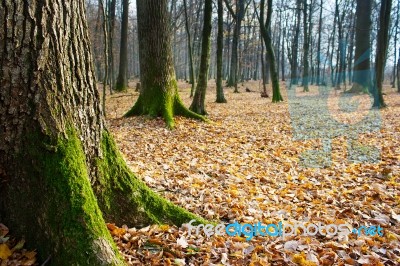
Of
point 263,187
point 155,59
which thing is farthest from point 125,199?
point 155,59

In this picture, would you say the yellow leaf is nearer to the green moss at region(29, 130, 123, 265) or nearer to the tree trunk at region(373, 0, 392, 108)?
the green moss at region(29, 130, 123, 265)

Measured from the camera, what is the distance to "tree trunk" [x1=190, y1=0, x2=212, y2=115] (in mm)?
10102

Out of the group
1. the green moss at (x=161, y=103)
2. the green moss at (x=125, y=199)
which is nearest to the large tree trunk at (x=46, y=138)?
the green moss at (x=125, y=199)

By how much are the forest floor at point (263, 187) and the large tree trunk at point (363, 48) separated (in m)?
13.3

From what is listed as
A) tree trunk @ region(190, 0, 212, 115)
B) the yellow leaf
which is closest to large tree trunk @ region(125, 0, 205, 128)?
tree trunk @ region(190, 0, 212, 115)

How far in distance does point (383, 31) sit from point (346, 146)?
7963mm

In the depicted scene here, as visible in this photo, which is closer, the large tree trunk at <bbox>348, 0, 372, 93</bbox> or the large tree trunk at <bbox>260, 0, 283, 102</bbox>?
the large tree trunk at <bbox>260, 0, 283, 102</bbox>

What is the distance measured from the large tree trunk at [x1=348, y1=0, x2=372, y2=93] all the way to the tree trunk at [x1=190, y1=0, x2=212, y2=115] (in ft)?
46.6

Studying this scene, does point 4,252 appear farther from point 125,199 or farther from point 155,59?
point 155,59

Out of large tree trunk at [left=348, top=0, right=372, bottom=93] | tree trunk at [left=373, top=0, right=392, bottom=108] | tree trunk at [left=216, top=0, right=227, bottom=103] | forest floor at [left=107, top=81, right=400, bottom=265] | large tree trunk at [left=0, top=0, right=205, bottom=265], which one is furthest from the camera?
large tree trunk at [left=348, top=0, right=372, bottom=93]

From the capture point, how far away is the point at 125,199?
2988 millimetres

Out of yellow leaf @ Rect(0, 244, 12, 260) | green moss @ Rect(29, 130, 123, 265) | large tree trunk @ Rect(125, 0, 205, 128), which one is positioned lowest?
yellow leaf @ Rect(0, 244, 12, 260)

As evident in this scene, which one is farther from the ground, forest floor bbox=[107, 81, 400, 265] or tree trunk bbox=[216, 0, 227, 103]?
tree trunk bbox=[216, 0, 227, 103]

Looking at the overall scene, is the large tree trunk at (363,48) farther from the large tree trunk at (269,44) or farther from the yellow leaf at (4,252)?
the yellow leaf at (4,252)
